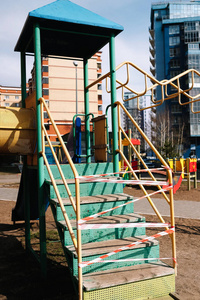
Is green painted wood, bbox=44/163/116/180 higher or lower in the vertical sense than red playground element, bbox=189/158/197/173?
higher

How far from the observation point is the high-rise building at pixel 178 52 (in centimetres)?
5656

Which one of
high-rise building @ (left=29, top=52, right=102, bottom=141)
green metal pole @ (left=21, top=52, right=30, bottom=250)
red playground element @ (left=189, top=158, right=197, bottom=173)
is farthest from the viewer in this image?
high-rise building @ (left=29, top=52, right=102, bottom=141)

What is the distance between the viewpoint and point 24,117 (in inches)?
195

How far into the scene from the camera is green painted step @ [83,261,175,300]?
3055mm

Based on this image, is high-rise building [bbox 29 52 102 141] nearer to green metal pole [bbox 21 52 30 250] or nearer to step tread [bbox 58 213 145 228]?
green metal pole [bbox 21 52 30 250]

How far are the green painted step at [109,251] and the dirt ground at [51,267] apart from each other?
621 millimetres

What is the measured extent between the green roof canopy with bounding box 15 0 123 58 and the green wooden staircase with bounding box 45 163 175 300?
260 centimetres

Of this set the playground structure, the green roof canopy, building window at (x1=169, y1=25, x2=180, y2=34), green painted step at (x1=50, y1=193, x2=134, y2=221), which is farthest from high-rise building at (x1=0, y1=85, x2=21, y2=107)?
green painted step at (x1=50, y1=193, x2=134, y2=221)

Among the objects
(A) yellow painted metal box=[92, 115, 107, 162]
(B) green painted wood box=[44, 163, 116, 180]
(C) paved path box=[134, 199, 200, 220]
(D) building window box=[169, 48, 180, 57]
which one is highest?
(D) building window box=[169, 48, 180, 57]

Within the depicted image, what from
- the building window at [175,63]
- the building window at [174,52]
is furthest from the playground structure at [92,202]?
the building window at [174,52]

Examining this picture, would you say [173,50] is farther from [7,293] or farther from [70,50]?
[7,293]

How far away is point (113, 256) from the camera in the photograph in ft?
11.5

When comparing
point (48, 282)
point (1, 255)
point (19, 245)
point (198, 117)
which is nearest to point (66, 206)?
point (48, 282)

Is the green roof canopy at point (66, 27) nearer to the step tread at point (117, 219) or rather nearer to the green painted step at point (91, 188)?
the green painted step at point (91, 188)
